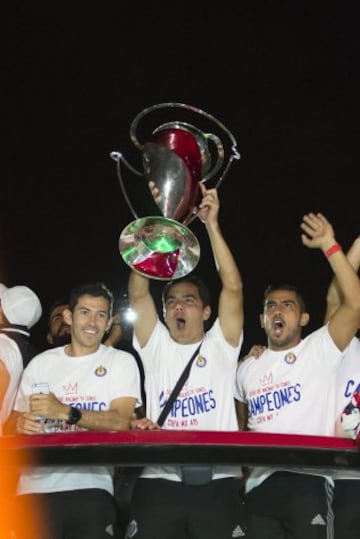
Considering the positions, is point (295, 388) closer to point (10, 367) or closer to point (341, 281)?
point (341, 281)

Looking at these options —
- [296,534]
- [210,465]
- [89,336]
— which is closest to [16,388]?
[89,336]

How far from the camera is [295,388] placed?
441cm

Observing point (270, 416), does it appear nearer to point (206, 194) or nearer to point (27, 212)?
point (206, 194)

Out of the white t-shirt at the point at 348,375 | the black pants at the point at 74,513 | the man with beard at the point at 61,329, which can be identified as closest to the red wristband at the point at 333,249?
the white t-shirt at the point at 348,375

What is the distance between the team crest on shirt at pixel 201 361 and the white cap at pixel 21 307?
839mm

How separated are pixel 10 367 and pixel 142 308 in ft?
2.82

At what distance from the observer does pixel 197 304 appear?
15.8ft

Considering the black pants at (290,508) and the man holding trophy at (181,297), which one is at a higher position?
the man holding trophy at (181,297)

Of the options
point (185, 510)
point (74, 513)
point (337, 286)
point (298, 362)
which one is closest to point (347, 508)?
point (185, 510)

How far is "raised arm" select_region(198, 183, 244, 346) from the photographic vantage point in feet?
15.1

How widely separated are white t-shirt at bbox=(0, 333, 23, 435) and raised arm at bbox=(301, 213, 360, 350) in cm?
149

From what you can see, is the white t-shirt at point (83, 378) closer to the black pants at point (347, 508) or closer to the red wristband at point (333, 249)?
the red wristband at point (333, 249)

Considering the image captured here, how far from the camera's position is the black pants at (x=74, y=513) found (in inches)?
100

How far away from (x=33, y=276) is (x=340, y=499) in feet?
35.6
